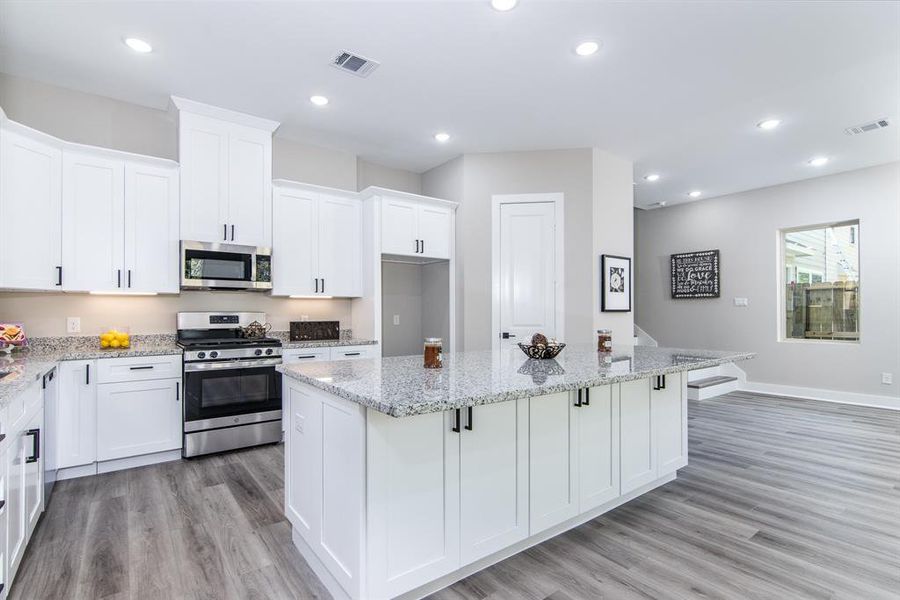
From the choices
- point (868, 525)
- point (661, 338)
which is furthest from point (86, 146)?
point (661, 338)

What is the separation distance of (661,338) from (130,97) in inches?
293

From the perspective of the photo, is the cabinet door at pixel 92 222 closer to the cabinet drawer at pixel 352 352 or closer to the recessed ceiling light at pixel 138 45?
the recessed ceiling light at pixel 138 45

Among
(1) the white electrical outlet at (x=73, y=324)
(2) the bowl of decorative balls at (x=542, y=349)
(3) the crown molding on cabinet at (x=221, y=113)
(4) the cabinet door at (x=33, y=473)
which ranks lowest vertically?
(4) the cabinet door at (x=33, y=473)

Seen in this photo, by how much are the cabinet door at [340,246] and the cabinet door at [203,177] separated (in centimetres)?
90

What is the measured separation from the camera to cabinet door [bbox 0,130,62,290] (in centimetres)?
284

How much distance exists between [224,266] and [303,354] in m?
1.00

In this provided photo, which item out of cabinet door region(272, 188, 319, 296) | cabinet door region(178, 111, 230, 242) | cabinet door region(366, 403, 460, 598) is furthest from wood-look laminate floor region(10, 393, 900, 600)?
cabinet door region(178, 111, 230, 242)

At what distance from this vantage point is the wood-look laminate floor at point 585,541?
190cm

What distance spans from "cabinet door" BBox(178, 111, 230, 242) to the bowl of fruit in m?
0.91

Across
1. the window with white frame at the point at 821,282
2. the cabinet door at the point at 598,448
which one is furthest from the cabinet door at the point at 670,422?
the window with white frame at the point at 821,282

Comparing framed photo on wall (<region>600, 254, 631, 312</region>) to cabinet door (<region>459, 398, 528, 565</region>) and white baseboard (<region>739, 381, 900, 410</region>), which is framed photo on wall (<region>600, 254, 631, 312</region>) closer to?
white baseboard (<region>739, 381, 900, 410</region>)

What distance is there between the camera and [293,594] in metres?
1.85

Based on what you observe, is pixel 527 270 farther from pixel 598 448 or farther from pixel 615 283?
pixel 598 448

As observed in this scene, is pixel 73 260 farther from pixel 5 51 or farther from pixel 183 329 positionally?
pixel 5 51
